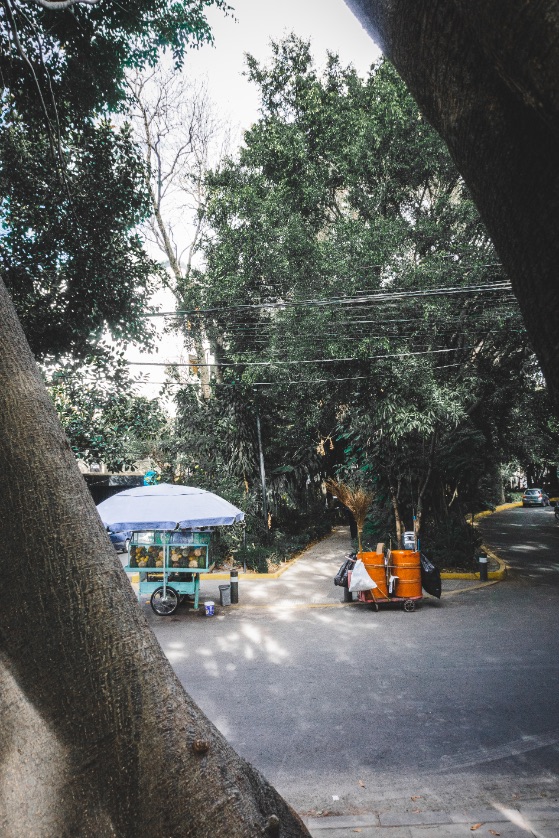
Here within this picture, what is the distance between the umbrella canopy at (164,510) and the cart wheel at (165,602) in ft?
4.86

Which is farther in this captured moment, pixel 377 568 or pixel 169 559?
pixel 169 559

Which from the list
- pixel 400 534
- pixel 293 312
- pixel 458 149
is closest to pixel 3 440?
pixel 458 149

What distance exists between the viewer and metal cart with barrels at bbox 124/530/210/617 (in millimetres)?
10070

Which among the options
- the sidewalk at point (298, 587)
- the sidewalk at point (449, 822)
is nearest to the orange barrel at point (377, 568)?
the sidewalk at point (298, 587)

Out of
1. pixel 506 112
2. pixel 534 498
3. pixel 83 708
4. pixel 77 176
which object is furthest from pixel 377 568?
pixel 534 498

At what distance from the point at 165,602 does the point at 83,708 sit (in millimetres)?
9074

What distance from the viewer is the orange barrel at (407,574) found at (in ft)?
32.2

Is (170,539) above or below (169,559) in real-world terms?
above

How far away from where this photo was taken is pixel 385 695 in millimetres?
6066

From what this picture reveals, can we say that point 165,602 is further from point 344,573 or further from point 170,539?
point 344,573

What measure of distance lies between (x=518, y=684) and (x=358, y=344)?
7.71 m

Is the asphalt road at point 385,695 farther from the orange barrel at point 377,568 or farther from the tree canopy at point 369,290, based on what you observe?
the tree canopy at point 369,290

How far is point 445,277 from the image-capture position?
12289 mm

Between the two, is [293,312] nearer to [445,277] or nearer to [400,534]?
[445,277]
